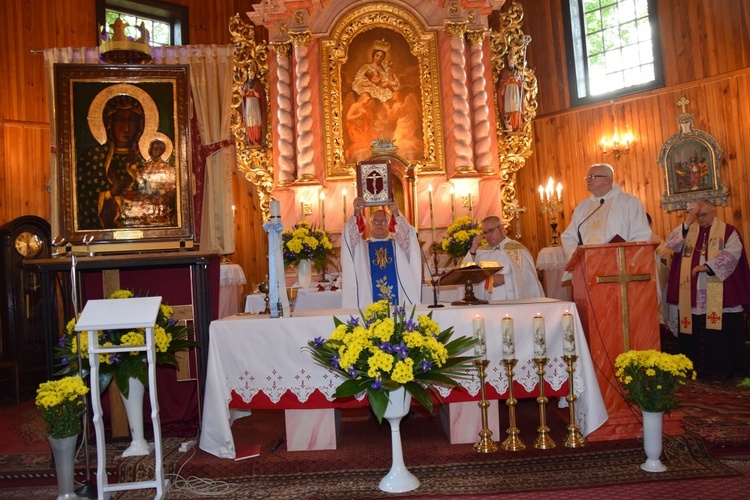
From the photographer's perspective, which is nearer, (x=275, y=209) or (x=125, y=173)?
(x=275, y=209)

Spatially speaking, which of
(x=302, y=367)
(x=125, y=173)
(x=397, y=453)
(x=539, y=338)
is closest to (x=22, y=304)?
(x=125, y=173)

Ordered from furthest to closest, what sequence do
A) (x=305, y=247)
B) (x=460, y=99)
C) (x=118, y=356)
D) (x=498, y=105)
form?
1. (x=498, y=105)
2. (x=460, y=99)
3. (x=305, y=247)
4. (x=118, y=356)

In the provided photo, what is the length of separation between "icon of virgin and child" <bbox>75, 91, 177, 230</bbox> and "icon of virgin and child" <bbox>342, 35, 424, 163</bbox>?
4.67 meters

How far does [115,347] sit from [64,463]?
84 cm

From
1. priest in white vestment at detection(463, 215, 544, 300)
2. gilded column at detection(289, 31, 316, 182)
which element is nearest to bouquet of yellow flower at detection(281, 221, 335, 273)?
priest in white vestment at detection(463, 215, 544, 300)

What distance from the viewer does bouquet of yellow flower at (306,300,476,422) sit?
4.13 metres

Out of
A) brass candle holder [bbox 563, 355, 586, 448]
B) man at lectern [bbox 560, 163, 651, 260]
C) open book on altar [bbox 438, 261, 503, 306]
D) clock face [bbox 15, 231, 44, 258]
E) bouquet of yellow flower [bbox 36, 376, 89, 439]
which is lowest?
brass candle holder [bbox 563, 355, 586, 448]

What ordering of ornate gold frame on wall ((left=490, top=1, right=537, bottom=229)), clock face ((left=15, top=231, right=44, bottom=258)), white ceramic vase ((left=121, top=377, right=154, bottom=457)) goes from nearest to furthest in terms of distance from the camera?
white ceramic vase ((left=121, top=377, right=154, bottom=457)) < clock face ((left=15, top=231, right=44, bottom=258)) < ornate gold frame on wall ((left=490, top=1, right=537, bottom=229))

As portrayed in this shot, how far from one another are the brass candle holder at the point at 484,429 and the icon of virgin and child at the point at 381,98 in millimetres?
6536

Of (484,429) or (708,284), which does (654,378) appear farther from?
(708,284)

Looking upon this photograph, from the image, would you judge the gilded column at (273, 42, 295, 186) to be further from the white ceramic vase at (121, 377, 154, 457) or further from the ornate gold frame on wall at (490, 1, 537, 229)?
the white ceramic vase at (121, 377, 154, 457)

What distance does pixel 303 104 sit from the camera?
10.9 m

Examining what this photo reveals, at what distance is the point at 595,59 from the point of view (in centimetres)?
1210

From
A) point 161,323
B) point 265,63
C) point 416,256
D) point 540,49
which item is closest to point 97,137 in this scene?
point 161,323
